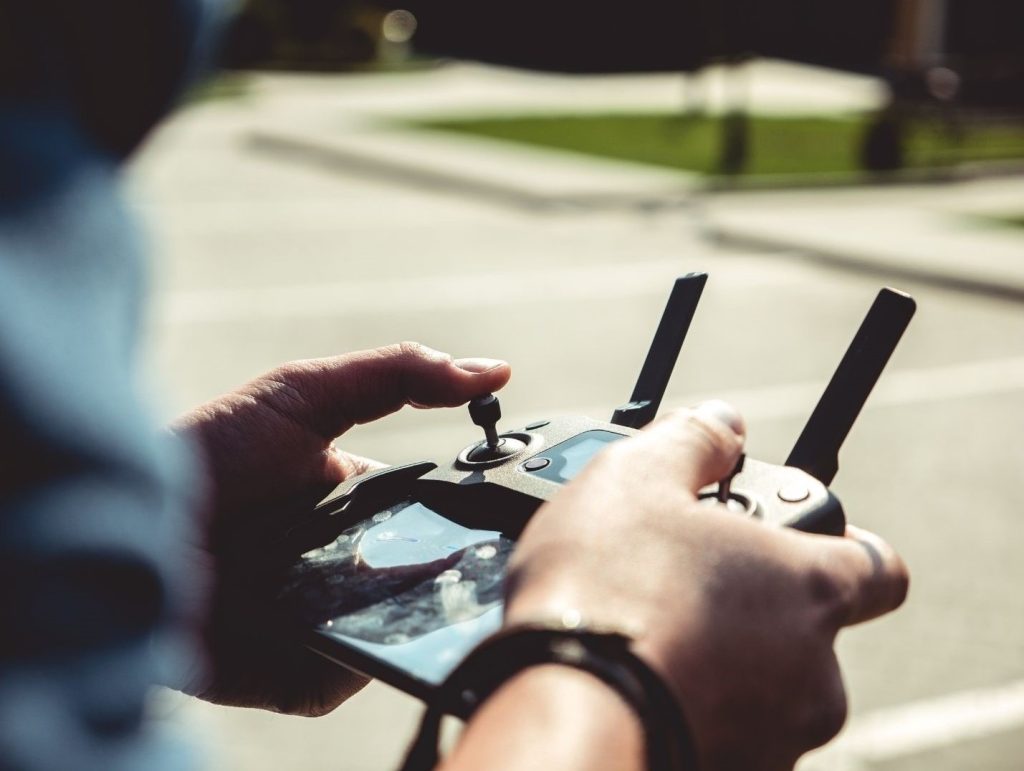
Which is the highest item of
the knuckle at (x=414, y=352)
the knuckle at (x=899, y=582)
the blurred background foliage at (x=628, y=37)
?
the knuckle at (x=899, y=582)

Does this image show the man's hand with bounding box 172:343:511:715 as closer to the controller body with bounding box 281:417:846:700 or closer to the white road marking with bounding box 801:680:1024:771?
the controller body with bounding box 281:417:846:700

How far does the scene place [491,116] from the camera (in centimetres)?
2170

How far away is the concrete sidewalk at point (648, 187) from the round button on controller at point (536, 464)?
29.3 feet

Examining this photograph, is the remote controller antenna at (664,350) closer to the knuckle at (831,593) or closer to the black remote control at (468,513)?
the black remote control at (468,513)

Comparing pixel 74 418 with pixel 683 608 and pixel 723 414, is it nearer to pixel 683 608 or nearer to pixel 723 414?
pixel 683 608

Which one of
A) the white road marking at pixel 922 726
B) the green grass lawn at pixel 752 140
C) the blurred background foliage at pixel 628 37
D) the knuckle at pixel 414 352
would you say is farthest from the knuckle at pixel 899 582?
the blurred background foliage at pixel 628 37

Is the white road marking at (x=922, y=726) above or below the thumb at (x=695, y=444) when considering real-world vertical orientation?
below

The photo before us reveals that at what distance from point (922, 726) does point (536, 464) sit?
3092 millimetres

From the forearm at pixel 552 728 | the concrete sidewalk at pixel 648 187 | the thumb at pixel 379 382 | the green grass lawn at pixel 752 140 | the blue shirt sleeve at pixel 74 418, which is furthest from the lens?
the green grass lawn at pixel 752 140

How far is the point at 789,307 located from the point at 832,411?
8.19 metres

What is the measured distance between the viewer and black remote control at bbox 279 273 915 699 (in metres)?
1.19

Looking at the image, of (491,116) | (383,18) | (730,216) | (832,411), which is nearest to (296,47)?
(383,18)

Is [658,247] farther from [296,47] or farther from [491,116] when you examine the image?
[296,47]

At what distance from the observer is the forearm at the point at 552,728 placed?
883 mm
